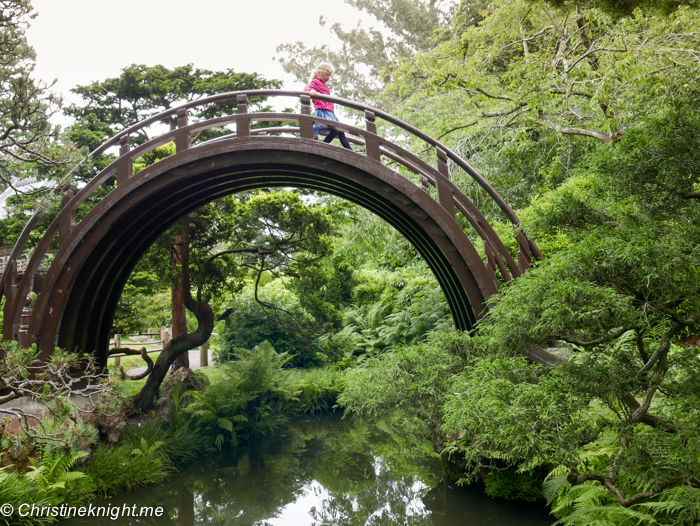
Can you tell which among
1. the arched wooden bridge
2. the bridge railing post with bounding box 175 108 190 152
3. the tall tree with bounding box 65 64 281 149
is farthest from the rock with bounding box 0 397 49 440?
the tall tree with bounding box 65 64 281 149

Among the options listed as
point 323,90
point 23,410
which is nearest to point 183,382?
point 23,410

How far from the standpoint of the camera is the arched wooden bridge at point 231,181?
5.88 meters

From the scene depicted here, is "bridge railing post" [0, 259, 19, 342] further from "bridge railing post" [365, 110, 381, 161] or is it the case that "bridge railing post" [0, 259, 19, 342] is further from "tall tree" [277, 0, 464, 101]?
"tall tree" [277, 0, 464, 101]

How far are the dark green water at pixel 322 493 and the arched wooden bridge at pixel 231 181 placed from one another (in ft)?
7.20

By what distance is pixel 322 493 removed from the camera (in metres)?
6.59

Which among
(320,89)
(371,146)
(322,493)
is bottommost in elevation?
(322,493)

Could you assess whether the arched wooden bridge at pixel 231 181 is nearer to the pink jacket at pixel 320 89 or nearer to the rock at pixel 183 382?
the pink jacket at pixel 320 89

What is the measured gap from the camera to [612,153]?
3496 millimetres

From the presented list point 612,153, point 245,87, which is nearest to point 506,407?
point 612,153

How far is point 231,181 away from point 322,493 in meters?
4.72

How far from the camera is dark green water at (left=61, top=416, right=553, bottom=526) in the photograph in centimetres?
562

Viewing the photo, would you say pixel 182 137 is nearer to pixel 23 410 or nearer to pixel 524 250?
pixel 23 410

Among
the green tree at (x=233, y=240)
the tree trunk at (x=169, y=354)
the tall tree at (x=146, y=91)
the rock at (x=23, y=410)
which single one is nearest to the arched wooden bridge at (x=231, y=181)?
the rock at (x=23, y=410)

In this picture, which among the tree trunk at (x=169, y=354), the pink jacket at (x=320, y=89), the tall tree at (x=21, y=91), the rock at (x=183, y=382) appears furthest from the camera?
the rock at (x=183, y=382)
